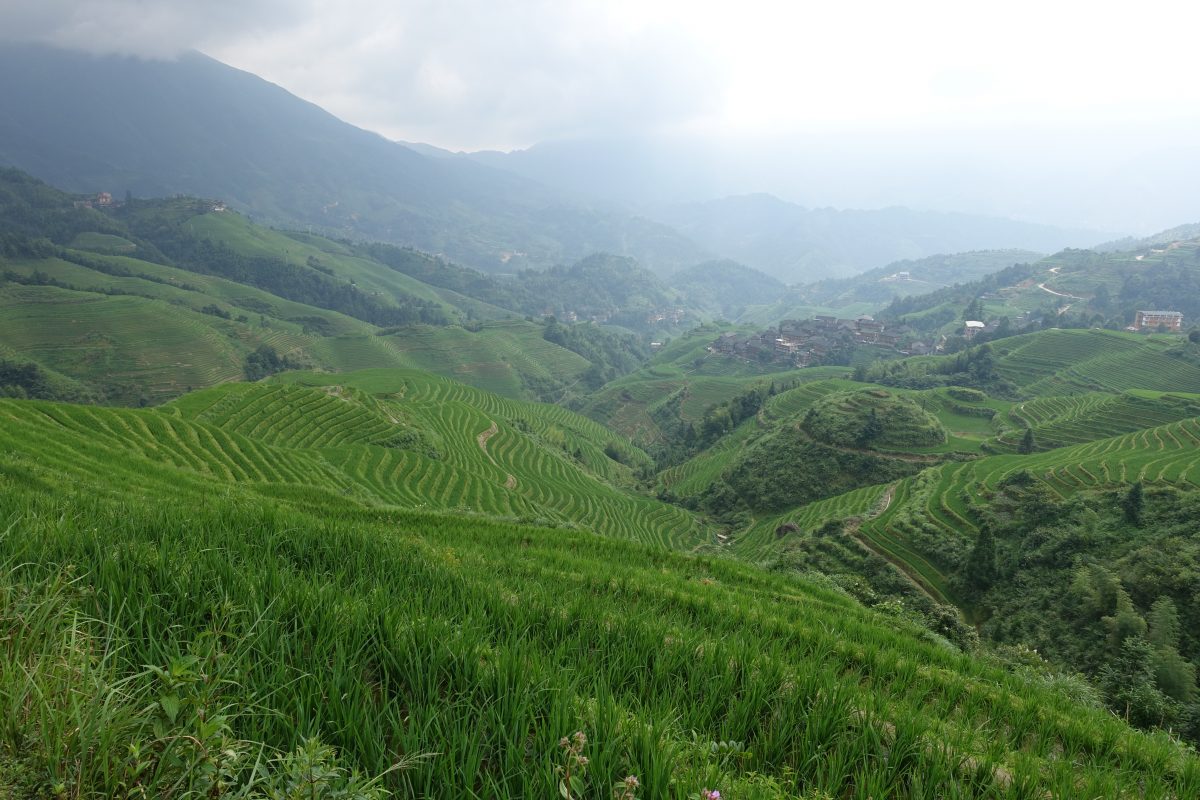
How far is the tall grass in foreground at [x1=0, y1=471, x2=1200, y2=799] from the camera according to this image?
1.88 m

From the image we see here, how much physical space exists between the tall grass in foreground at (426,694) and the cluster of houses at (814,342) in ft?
477

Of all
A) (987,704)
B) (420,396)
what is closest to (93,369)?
(420,396)

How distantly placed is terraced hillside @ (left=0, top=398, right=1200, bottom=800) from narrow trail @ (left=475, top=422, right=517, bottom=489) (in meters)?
46.4

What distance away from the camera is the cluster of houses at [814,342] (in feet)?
460

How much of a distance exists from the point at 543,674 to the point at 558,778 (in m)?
0.66

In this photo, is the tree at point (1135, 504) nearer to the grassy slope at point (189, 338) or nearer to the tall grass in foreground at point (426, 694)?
the tall grass in foreground at point (426, 694)

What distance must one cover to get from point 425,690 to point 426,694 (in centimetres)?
5

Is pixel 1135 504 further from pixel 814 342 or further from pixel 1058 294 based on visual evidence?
pixel 1058 294

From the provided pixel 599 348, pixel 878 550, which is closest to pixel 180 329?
pixel 599 348

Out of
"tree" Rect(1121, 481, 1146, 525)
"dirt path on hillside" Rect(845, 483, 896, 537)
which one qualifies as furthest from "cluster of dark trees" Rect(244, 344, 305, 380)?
"tree" Rect(1121, 481, 1146, 525)

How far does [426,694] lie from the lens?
2.54 m

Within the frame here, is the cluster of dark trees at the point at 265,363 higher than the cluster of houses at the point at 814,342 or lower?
lower

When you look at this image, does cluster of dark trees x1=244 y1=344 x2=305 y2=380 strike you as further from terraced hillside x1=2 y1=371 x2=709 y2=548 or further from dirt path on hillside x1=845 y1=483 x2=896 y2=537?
Result: dirt path on hillside x1=845 y1=483 x2=896 y2=537

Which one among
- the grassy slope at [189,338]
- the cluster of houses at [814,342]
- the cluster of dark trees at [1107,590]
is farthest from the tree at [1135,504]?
the grassy slope at [189,338]
